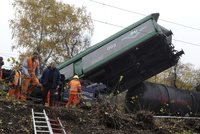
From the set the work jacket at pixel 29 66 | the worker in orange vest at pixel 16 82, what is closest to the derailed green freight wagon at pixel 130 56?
the work jacket at pixel 29 66

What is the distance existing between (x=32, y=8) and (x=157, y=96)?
68.6 feet

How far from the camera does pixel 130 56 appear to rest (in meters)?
14.6

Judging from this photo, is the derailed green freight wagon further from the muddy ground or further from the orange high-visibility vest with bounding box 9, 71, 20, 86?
the muddy ground

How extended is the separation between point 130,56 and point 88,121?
5.57 metres

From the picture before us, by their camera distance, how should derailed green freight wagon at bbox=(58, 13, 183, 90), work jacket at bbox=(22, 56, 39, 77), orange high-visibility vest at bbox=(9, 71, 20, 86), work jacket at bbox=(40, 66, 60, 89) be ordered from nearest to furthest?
work jacket at bbox=(40, 66, 60, 89)
orange high-visibility vest at bbox=(9, 71, 20, 86)
work jacket at bbox=(22, 56, 39, 77)
derailed green freight wagon at bbox=(58, 13, 183, 90)

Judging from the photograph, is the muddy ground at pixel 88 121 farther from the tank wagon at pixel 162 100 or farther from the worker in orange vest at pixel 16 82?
the tank wagon at pixel 162 100

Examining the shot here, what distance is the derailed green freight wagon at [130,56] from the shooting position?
14.4 meters

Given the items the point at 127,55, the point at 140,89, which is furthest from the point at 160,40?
the point at 140,89

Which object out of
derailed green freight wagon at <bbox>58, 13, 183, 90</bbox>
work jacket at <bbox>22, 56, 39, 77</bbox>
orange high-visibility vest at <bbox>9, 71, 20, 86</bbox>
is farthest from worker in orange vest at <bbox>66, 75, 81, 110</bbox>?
derailed green freight wagon at <bbox>58, 13, 183, 90</bbox>

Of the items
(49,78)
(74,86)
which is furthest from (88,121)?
(74,86)

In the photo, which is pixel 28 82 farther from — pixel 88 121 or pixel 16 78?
pixel 88 121

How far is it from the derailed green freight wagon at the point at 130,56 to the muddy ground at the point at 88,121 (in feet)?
13.2

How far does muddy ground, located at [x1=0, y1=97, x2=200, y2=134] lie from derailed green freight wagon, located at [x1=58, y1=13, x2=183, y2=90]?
403cm

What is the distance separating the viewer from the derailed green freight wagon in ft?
47.1
